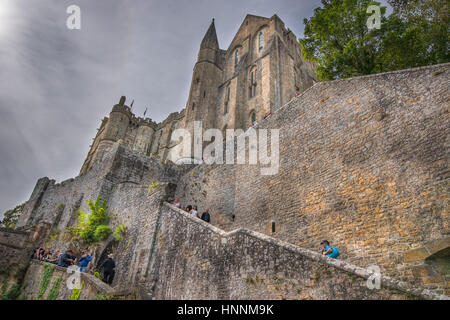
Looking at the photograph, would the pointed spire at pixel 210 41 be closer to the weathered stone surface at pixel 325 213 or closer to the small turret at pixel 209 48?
the small turret at pixel 209 48

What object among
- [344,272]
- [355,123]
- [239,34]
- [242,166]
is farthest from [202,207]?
[239,34]

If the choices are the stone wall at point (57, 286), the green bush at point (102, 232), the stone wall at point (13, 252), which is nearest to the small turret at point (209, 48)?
the green bush at point (102, 232)

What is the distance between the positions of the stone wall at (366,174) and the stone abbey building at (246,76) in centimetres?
1237

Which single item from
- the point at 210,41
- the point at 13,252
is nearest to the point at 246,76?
the point at 210,41

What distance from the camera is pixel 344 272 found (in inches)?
170

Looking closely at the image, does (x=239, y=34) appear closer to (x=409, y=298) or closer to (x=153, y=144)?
(x=153, y=144)

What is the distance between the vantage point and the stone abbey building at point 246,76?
24047 millimetres

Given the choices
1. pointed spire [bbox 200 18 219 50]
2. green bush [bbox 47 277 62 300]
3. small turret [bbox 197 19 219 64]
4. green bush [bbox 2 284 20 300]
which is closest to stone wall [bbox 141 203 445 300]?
green bush [bbox 47 277 62 300]

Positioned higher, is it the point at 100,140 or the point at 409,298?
the point at 100,140

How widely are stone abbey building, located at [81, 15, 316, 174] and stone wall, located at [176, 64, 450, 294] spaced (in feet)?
40.6

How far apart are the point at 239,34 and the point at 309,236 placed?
2749cm

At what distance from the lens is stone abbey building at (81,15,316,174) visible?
78.9 ft
